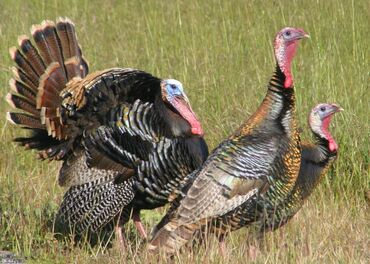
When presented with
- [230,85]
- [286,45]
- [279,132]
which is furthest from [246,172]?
[230,85]

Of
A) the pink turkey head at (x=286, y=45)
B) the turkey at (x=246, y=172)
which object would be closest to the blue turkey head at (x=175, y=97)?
the turkey at (x=246, y=172)

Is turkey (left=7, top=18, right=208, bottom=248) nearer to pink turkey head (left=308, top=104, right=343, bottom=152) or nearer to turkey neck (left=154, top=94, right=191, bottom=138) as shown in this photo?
turkey neck (left=154, top=94, right=191, bottom=138)

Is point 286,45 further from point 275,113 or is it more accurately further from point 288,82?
point 275,113

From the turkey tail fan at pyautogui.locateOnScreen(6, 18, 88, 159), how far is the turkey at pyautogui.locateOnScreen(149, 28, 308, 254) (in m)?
1.07

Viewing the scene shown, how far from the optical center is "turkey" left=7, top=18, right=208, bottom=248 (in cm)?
570

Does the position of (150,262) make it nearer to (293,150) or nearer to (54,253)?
(54,253)

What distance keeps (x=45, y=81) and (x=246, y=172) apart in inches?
63.6

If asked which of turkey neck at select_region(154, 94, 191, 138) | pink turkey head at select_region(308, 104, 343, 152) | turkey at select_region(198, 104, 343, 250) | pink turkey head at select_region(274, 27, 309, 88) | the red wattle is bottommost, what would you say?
turkey at select_region(198, 104, 343, 250)

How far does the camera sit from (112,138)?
19.2 ft

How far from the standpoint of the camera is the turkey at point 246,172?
205 inches

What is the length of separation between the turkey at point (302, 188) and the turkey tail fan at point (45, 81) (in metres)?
1.27

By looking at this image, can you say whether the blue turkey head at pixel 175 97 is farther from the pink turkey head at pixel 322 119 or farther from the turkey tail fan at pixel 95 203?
the pink turkey head at pixel 322 119

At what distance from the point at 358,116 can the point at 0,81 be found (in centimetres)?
328

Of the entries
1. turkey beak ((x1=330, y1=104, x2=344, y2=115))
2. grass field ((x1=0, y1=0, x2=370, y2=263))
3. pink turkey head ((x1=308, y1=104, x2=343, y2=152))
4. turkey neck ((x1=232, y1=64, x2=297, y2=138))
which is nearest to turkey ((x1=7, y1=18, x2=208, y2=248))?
grass field ((x1=0, y1=0, x2=370, y2=263))
